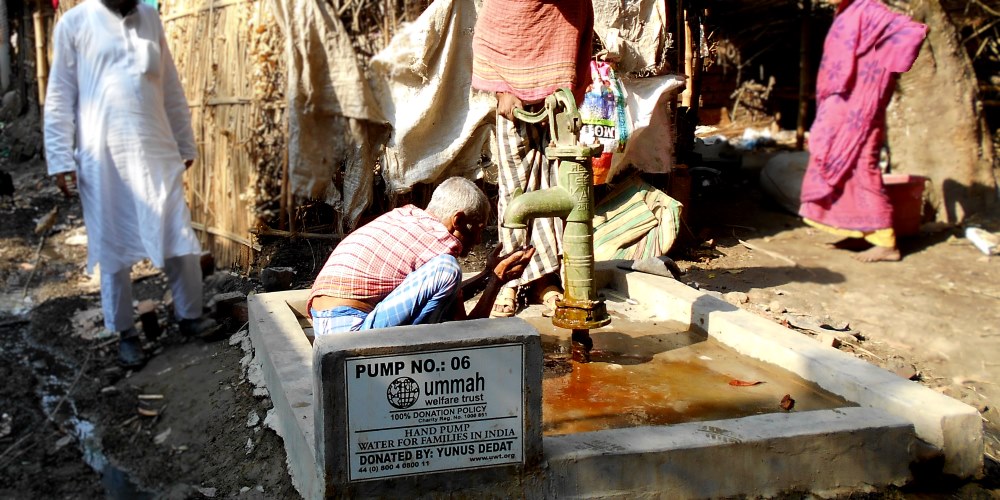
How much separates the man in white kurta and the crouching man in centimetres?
214

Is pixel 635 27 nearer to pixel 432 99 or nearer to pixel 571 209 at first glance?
pixel 432 99

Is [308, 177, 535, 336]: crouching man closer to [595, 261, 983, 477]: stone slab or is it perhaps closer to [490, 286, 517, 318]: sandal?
[595, 261, 983, 477]: stone slab

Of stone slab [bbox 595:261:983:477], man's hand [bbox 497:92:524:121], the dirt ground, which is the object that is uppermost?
man's hand [bbox 497:92:524:121]

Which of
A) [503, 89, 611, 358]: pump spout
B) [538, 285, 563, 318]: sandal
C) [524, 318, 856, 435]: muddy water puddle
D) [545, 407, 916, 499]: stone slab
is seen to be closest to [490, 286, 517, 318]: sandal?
[538, 285, 563, 318]: sandal

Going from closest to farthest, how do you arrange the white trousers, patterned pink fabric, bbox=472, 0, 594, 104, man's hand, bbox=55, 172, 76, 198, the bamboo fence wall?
1. patterned pink fabric, bbox=472, 0, 594, 104
2. man's hand, bbox=55, 172, 76, 198
3. the white trousers
4. the bamboo fence wall

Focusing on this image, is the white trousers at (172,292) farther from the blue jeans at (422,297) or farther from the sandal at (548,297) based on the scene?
the blue jeans at (422,297)

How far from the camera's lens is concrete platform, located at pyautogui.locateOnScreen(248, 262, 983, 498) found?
6.91 feet

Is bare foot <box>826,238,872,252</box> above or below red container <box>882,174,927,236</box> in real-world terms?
below

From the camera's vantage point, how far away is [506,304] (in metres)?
4.00

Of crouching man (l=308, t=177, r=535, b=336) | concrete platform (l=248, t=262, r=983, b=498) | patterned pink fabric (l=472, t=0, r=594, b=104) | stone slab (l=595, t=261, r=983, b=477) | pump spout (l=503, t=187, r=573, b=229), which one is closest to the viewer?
concrete platform (l=248, t=262, r=983, b=498)

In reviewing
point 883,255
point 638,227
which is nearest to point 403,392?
point 638,227

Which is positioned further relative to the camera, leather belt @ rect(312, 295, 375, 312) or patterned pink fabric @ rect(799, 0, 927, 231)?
patterned pink fabric @ rect(799, 0, 927, 231)

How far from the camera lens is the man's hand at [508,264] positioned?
107 inches

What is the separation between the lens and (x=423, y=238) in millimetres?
2660
